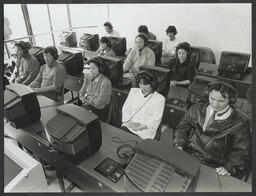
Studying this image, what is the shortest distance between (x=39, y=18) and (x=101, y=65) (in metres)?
3.92

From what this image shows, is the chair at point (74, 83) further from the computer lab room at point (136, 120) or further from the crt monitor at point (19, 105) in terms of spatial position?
the crt monitor at point (19, 105)

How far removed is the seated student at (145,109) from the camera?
79.8 inches

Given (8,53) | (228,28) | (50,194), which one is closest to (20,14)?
(8,53)

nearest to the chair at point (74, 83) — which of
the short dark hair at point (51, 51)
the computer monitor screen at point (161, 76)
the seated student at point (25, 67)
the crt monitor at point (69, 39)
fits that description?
the short dark hair at point (51, 51)

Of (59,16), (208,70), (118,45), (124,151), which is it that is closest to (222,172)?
(124,151)

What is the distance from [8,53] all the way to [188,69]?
373cm

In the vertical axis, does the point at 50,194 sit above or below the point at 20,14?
below

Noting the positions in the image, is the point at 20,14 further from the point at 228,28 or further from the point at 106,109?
the point at 228,28

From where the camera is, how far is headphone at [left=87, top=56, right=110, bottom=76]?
2461 millimetres

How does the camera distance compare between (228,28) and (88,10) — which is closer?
(228,28)

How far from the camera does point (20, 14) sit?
16.5 ft

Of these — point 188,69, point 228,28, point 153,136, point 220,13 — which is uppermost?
point 220,13

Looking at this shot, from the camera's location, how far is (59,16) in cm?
588

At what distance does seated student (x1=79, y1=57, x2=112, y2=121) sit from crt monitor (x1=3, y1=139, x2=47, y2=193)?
153cm
